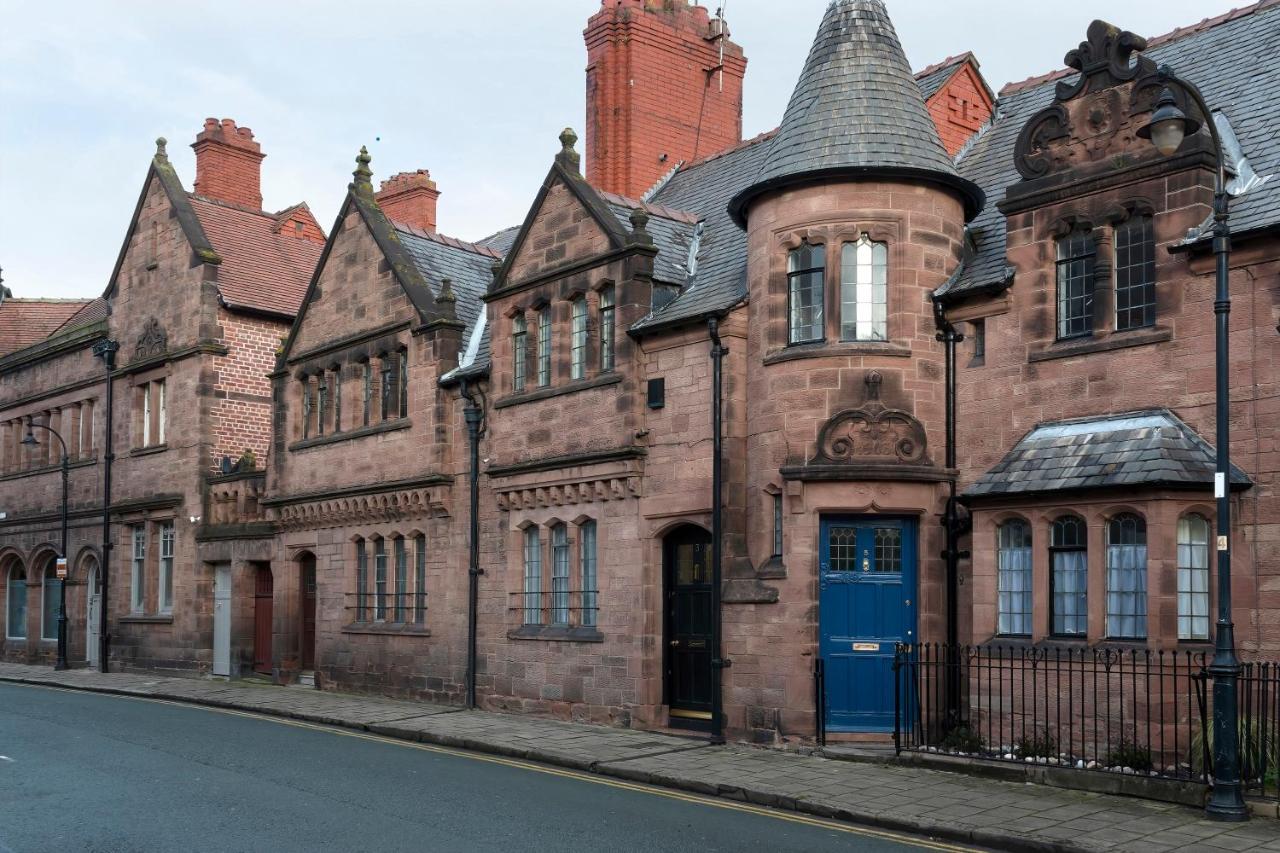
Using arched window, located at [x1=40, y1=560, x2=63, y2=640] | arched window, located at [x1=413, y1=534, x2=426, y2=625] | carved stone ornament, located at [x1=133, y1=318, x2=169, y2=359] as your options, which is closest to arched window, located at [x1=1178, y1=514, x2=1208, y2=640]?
arched window, located at [x1=413, y1=534, x2=426, y2=625]

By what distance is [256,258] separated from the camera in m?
35.8

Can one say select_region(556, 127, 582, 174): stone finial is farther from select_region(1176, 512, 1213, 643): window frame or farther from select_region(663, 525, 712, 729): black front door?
select_region(1176, 512, 1213, 643): window frame

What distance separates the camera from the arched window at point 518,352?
23.3 metres

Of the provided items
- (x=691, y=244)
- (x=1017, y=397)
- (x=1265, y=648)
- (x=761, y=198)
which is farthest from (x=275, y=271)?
(x=1265, y=648)

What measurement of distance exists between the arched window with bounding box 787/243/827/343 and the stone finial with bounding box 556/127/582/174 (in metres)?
5.53

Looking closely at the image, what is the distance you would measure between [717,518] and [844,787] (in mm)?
5406

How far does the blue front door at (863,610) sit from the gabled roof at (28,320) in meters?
32.7

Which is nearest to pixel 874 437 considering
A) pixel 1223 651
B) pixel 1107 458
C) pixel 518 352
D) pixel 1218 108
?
pixel 1107 458

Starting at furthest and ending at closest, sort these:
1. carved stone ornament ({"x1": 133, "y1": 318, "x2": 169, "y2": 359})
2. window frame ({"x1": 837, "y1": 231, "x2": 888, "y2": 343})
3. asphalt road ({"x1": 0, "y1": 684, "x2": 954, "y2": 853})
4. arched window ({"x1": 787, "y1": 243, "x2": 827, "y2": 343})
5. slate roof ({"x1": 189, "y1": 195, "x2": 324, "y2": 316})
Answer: carved stone ornament ({"x1": 133, "y1": 318, "x2": 169, "y2": 359}) → slate roof ({"x1": 189, "y1": 195, "x2": 324, "y2": 316}) → arched window ({"x1": 787, "y1": 243, "x2": 827, "y2": 343}) → window frame ({"x1": 837, "y1": 231, "x2": 888, "y2": 343}) → asphalt road ({"x1": 0, "y1": 684, "x2": 954, "y2": 853})

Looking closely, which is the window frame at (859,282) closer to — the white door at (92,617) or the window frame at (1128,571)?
the window frame at (1128,571)

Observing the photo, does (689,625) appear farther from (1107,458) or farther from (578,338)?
(1107,458)

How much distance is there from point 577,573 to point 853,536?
18.4 feet

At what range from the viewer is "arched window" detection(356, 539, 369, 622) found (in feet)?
88.6

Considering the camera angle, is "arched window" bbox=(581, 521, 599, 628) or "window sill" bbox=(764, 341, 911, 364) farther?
"arched window" bbox=(581, 521, 599, 628)
